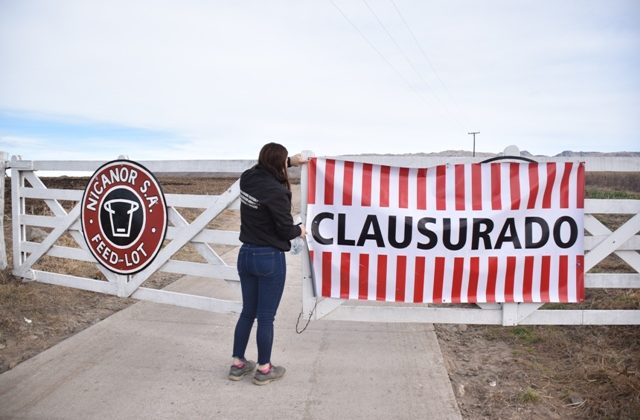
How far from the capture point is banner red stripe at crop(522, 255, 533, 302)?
463 centimetres

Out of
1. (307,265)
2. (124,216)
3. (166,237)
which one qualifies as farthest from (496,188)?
(124,216)

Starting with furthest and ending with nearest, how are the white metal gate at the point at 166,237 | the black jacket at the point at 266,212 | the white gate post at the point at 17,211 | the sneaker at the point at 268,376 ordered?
the white gate post at the point at 17,211 < the white metal gate at the point at 166,237 < the sneaker at the point at 268,376 < the black jacket at the point at 266,212

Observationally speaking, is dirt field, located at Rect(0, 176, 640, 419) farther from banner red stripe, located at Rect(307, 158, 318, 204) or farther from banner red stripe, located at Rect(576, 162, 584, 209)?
banner red stripe, located at Rect(307, 158, 318, 204)

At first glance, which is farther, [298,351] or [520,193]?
[298,351]

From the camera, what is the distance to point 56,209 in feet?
21.5

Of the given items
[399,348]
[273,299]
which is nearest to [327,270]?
[273,299]

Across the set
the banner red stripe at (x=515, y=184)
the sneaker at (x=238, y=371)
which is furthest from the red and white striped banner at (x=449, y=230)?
the sneaker at (x=238, y=371)

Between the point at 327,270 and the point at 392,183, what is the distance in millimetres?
988

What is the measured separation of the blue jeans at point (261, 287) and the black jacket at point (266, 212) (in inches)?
3.3

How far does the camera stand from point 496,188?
4.57m

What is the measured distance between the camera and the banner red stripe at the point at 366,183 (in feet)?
15.3

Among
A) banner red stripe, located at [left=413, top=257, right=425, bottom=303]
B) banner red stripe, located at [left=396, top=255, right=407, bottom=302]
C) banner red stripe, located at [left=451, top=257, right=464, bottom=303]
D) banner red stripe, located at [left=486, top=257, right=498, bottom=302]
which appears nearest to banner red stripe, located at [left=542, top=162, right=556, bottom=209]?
banner red stripe, located at [left=486, top=257, right=498, bottom=302]

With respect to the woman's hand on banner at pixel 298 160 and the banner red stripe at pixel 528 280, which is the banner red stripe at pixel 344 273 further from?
the banner red stripe at pixel 528 280

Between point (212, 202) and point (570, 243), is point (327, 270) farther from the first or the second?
point (570, 243)
